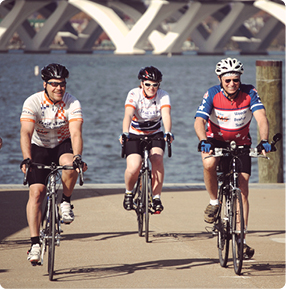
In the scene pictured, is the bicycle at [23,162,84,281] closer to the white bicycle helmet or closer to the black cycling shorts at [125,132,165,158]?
the white bicycle helmet

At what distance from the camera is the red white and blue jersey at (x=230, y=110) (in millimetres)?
6527

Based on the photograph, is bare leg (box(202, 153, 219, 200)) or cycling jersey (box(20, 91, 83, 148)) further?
bare leg (box(202, 153, 219, 200))

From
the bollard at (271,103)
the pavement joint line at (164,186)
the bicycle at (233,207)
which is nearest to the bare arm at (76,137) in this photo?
the bicycle at (233,207)

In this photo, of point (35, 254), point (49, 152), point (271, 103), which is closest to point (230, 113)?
point (49, 152)

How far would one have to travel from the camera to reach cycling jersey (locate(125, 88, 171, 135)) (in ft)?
25.8

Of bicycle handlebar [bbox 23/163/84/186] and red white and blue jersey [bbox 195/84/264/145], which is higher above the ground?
red white and blue jersey [bbox 195/84/264/145]

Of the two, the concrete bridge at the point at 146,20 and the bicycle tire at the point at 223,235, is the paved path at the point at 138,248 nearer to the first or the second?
the bicycle tire at the point at 223,235

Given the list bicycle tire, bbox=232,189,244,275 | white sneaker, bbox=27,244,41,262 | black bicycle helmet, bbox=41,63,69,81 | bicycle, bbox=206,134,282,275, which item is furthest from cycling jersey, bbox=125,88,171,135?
white sneaker, bbox=27,244,41,262

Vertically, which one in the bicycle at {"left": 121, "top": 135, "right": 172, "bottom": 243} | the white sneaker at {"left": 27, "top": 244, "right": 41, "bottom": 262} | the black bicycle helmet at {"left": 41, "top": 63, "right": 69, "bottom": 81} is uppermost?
the black bicycle helmet at {"left": 41, "top": 63, "right": 69, "bottom": 81}

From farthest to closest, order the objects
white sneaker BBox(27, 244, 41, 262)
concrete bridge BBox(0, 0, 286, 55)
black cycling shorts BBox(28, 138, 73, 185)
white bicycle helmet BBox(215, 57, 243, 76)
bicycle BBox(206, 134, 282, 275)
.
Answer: concrete bridge BBox(0, 0, 286, 55) < white bicycle helmet BBox(215, 57, 243, 76) < black cycling shorts BBox(28, 138, 73, 185) < bicycle BBox(206, 134, 282, 275) < white sneaker BBox(27, 244, 41, 262)

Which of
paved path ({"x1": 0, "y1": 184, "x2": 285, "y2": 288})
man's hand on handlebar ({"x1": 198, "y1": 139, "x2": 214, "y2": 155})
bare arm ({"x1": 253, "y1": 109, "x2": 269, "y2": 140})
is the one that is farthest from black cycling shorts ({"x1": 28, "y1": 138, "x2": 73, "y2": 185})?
bare arm ({"x1": 253, "y1": 109, "x2": 269, "y2": 140})

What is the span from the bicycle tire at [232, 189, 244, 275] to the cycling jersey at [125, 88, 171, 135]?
2.08 m

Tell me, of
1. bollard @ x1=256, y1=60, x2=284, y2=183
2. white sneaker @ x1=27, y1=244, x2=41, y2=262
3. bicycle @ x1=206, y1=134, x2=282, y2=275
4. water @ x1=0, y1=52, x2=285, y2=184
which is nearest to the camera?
white sneaker @ x1=27, y1=244, x2=41, y2=262

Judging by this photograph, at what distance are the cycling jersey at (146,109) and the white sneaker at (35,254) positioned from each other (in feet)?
8.29
